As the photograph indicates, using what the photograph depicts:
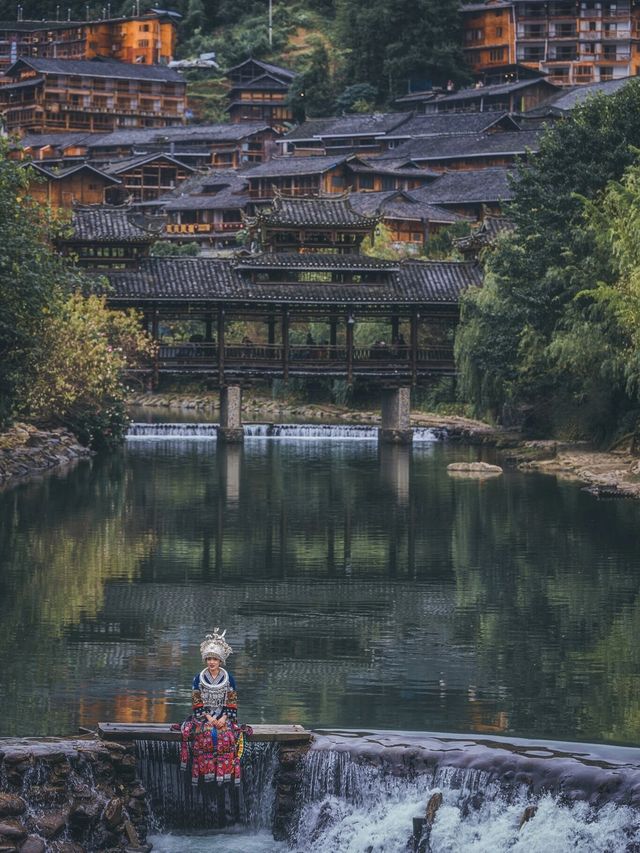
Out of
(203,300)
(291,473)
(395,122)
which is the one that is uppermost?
Answer: (395,122)

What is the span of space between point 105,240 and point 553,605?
126 feet

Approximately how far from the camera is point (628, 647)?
2875cm

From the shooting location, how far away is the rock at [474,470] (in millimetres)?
55062

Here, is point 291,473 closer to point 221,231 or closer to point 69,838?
point 69,838

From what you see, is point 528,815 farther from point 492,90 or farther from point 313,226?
point 492,90

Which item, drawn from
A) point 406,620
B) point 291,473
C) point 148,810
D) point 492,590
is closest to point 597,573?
point 492,590

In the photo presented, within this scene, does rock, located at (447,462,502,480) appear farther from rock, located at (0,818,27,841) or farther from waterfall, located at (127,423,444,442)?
rock, located at (0,818,27,841)

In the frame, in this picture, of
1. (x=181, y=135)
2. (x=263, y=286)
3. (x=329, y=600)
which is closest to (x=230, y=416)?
(x=263, y=286)

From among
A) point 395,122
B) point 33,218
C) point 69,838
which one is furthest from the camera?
point 395,122

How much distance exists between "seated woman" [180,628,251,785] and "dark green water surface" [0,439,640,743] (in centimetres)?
275

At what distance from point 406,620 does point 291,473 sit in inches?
967

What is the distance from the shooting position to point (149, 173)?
121 meters

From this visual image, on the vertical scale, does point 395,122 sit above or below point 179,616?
above

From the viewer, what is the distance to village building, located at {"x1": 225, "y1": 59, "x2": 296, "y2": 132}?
13125 cm
